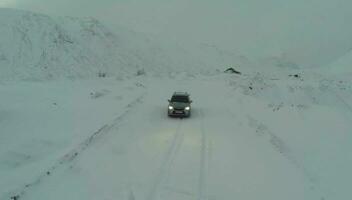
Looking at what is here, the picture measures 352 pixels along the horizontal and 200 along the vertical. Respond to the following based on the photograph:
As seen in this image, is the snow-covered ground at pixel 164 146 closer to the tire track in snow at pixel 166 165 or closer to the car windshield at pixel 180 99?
the tire track in snow at pixel 166 165

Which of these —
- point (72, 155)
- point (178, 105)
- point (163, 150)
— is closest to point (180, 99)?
point (178, 105)

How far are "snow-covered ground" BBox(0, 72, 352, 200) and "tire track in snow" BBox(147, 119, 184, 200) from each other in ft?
0.13

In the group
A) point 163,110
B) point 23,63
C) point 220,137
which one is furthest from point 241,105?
point 23,63

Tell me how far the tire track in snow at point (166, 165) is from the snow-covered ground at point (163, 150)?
4 cm

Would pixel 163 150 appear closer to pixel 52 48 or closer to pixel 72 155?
pixel 72 155

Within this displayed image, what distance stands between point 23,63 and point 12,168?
4594 cm

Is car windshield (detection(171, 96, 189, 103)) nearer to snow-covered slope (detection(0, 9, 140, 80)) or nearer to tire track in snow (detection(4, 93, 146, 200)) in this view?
tire track in snow (detection(4, 93, 146, 200))

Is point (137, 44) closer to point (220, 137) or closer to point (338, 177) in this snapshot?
point (220, 137)

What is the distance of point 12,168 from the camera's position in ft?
60.0

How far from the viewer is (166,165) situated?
761 inches

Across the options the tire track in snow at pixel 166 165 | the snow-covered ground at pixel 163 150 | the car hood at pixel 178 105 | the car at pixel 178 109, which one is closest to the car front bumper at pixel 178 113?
the car at pixel 178 109

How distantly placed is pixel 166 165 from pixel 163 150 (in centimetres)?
260

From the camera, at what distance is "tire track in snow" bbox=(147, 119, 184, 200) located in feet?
52.0

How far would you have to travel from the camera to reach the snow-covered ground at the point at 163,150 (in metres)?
16.5
